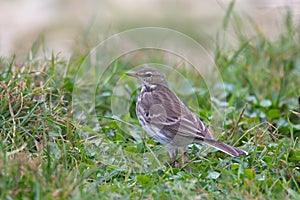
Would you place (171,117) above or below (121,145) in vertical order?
above

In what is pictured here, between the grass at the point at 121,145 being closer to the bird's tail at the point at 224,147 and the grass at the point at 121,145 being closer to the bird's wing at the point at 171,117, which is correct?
the bird's tail at the point at 224,147

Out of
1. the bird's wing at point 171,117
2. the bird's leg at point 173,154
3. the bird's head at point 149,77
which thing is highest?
the bird's head at point 149,77

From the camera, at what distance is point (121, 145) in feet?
20.5

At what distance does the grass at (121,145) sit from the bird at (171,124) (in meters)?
0.12

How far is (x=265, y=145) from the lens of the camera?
619cm

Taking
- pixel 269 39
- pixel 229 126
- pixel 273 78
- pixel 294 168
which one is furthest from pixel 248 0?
pixel 294 168

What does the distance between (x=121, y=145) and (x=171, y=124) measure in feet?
1.63

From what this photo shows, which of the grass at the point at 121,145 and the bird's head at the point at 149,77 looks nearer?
the grass at the point at 121,145

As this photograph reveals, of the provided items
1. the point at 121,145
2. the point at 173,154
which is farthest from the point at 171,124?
the point at 121,145

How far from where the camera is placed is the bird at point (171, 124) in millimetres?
5977

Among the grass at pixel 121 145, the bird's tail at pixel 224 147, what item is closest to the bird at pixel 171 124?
the bird's tail at pixel 224 147

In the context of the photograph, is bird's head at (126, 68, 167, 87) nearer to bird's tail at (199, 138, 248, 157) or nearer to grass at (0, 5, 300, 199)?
grass at (0, 5, 300, 199)

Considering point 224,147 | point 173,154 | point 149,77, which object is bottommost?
point 173,154

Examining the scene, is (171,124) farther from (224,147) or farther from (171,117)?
(224,147)
